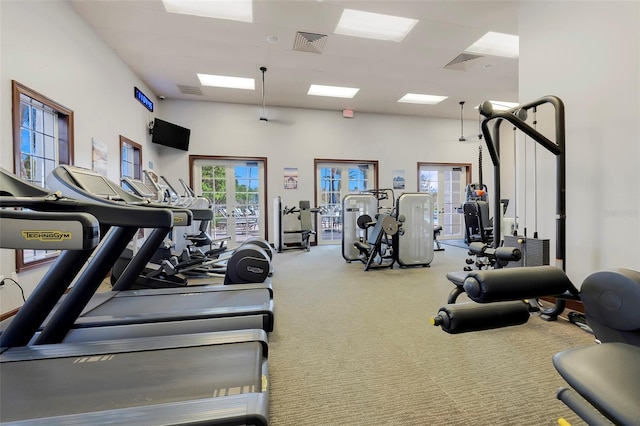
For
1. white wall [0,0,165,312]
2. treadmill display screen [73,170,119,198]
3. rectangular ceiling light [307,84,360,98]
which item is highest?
rectangular ceiling light [307,84,360,98]

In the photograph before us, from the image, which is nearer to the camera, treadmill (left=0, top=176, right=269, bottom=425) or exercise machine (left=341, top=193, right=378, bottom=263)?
treadmill (left=0, top=176, right=269, bottom=425)

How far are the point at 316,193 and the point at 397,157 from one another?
7.98ft

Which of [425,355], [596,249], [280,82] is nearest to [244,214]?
[280,82]

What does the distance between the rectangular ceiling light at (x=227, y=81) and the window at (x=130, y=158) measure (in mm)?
1773

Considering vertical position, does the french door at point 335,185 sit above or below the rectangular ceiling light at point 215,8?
below

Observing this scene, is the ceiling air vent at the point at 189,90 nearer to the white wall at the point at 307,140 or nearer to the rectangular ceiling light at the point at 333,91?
the white wall at the point at 307,140

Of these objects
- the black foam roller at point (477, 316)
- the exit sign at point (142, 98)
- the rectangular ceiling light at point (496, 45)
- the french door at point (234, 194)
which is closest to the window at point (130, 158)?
the exit sign at point (142, 98)

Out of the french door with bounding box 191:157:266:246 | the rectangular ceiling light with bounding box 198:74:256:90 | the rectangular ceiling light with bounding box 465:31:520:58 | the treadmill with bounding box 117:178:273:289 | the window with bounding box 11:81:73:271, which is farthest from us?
the french door with bounding box 191:157:266:246

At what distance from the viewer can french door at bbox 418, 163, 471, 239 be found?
8.36 meters

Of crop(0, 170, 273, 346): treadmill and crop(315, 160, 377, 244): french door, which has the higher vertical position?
crop(315, 160, 377, 244): french door

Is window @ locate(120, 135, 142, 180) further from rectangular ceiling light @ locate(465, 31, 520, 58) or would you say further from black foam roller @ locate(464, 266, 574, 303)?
rectangular ceiling light @ locate(465, 31, 520, 58)

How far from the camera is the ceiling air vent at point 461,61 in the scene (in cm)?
480

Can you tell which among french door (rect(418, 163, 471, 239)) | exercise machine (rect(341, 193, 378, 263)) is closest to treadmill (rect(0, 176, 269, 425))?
exercise machine (rect(341, 193, 378, 263))

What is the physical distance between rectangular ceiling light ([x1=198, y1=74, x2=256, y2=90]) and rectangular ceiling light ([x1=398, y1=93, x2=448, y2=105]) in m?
3.40
